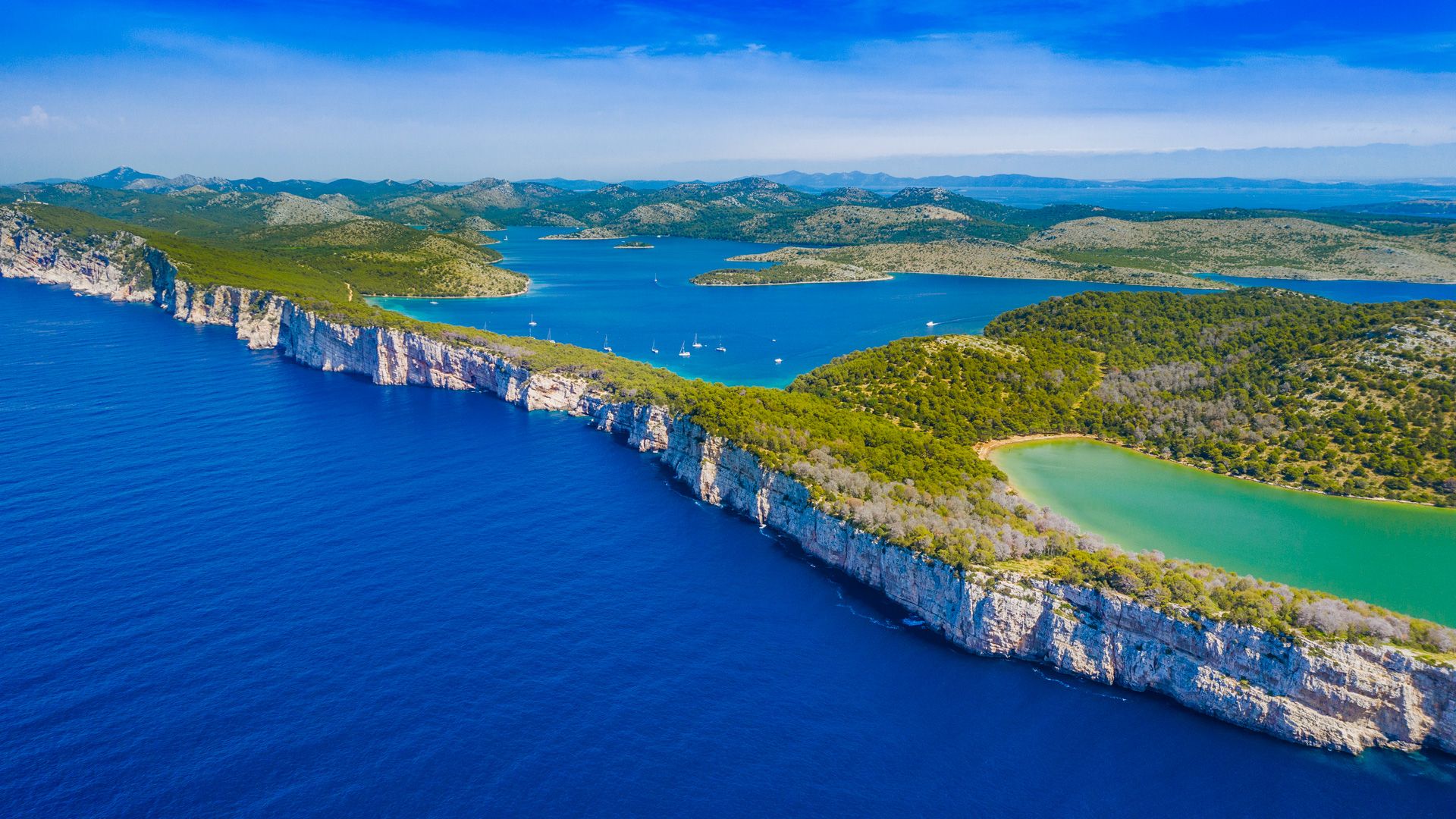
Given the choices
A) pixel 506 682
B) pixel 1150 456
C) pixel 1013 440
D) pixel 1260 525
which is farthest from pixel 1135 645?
pixel 1150 456

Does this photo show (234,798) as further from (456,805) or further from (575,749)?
(575,749)

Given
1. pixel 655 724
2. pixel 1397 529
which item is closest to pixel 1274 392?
pixel 1397 529

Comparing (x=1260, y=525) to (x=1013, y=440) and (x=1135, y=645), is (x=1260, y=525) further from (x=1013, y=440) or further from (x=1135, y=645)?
(x=1135, y=645)

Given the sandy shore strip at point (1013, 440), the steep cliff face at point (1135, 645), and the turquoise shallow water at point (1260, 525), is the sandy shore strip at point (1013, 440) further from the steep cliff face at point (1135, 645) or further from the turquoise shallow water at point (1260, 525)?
the steep cliff face at point (1135, 645)

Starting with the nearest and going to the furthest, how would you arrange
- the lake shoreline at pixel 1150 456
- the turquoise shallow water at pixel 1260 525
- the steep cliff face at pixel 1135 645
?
the steep cliff face at pixel 1135 645, the turquoise shallow water at pixel 1260 525, the lake shoreline at pixel 1150 456

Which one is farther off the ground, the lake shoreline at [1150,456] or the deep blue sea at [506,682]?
the lake shoreline at [1150,456]

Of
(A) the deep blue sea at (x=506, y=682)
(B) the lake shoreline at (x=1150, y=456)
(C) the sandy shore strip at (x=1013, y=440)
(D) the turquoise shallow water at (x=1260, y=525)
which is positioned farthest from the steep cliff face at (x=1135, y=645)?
(C) the sandy shore strip at (x=1013, y=440)
